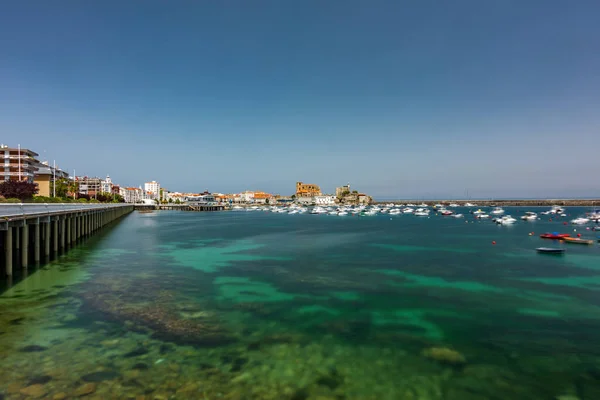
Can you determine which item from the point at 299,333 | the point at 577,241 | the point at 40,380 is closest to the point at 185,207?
the point at 577,241

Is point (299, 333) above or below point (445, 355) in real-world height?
above

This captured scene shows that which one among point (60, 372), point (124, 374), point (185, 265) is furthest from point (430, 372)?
point (185, 265)

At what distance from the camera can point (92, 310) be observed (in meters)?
13.5

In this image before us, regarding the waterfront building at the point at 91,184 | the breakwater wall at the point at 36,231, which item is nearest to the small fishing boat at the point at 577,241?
the breakwater wall at the point at 36,231

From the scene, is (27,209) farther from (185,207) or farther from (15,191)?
(185,207)

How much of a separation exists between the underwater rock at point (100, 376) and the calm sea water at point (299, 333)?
50 mm

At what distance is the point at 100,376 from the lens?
8.41m

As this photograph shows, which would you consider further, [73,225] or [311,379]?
[73,225]

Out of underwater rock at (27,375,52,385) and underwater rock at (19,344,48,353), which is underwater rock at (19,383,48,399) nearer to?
underwater rock at (27,375,52,385)

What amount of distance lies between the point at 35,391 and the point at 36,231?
58.6 feet

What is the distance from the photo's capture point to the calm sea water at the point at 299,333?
8.28 meters

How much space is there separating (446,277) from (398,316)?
9148 mm

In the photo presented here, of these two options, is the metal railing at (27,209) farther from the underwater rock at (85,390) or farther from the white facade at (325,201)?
the white facade at (325,201)

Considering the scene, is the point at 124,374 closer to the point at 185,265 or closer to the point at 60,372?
the point at 60,372
